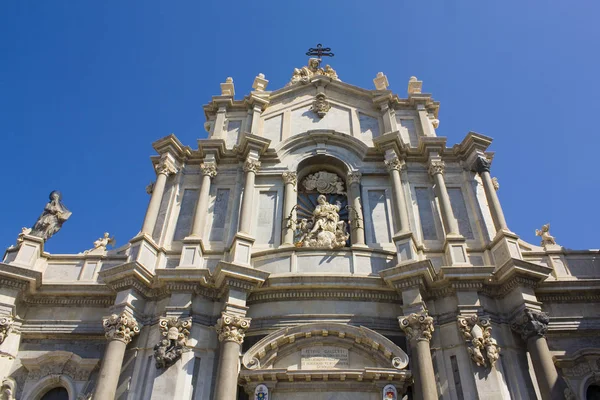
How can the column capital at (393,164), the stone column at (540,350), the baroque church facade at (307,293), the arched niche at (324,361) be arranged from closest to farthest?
the stone column at (540,350) < the arched niche at (324,361) < the baroque church facade at (307,293) < the column capital at (393,164)

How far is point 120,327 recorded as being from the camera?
12.0 meters

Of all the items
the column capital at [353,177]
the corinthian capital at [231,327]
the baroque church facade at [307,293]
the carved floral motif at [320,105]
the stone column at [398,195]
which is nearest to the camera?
the baroque church facade at [307,293]

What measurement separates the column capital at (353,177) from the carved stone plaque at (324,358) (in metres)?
6.24

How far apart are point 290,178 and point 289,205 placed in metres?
1.19

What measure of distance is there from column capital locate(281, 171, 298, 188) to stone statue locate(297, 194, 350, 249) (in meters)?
1.18

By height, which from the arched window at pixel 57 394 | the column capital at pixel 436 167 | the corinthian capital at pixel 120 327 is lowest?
the arched window at pixel 57 394

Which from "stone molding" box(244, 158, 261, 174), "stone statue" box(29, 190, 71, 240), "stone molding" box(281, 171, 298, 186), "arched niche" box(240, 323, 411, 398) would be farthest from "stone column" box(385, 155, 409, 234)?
"stone statue" box(29, 190, 71, 240)

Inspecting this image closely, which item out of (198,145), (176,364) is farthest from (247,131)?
(176,364)

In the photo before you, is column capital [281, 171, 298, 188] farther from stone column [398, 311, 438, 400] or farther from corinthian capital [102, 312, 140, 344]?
corinthian capital [102, 312, 140, 344]

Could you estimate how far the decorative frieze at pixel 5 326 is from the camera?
1273 centimetres

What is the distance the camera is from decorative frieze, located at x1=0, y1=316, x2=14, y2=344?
12.7m

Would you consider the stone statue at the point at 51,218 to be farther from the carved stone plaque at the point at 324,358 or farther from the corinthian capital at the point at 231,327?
the carved stone plaque at the point at 324,358

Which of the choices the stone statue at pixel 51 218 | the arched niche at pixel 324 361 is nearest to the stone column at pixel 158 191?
the stone statue at pixel 51 218

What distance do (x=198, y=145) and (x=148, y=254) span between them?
4.88 m
